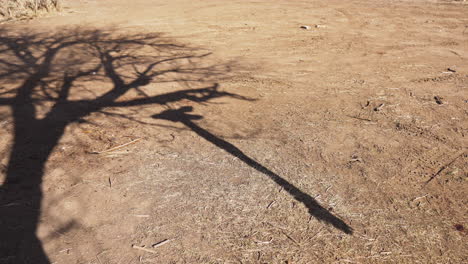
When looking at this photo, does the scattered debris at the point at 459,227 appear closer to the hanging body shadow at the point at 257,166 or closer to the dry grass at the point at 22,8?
the hanging body shadow at the point at 257,166

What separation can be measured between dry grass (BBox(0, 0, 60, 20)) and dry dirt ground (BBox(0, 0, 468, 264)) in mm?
3881

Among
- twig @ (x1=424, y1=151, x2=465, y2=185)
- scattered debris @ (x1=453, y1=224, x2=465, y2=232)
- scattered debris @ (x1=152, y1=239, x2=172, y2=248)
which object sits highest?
twig @ (x1=424, y1=151, x2=465, y2=185)

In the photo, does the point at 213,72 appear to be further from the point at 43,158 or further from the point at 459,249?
the point at 459,249

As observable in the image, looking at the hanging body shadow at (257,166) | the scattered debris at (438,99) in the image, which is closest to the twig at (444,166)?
the hanging body shadow at (257,166)

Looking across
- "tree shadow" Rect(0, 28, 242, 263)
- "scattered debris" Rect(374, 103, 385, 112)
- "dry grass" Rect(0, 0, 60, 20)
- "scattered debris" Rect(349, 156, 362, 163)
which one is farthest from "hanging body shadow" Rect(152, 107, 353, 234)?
"dry grass" Rect(0, 0, 60, 20)

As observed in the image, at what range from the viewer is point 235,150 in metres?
4.57

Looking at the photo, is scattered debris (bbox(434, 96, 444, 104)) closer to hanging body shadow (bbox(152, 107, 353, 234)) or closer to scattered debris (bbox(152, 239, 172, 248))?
hanging body shadow (bbox(152, 107, 353, 234))

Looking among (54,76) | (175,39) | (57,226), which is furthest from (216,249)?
(175,39)

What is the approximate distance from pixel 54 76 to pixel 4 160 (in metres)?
2.98

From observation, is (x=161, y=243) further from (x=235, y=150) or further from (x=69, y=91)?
(x=69, y=91)

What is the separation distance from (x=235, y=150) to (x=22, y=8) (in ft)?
34.9

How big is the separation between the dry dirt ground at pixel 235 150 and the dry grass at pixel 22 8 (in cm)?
388

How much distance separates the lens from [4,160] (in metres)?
4.43

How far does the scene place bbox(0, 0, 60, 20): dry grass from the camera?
1206cm
